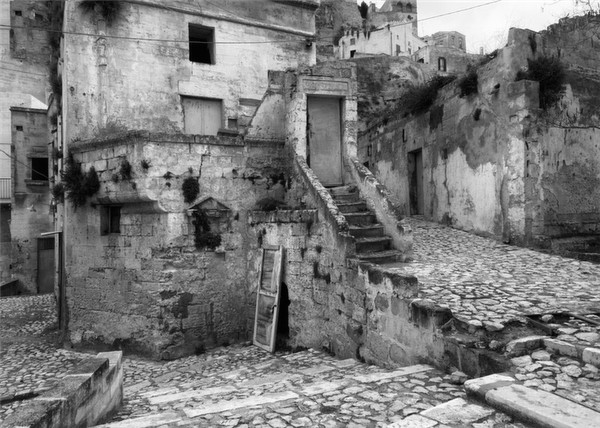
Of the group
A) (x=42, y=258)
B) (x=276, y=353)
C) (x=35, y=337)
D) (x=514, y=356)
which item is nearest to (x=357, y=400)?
(x=514, y=356)

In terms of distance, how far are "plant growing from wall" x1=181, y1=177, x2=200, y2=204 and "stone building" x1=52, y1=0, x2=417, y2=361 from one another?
2 centimetres

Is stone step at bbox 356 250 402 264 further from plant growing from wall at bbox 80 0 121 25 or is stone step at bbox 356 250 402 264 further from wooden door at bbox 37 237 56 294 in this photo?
wooden door at bbox 37 237 56 294

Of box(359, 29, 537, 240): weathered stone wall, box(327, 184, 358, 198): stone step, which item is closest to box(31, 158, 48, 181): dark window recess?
box(359, 29, 537, 240): weathered stone wall

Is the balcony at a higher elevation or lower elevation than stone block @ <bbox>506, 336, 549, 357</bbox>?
higher

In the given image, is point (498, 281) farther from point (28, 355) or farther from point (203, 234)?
point (28, 355)

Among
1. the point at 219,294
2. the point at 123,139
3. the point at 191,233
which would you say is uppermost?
the point at 123,139

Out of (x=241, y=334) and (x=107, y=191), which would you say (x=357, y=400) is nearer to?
(x=241, y=334)

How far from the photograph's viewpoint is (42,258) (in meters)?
19.3

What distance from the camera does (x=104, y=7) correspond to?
10508mm

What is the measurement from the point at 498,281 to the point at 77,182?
26.6 ft

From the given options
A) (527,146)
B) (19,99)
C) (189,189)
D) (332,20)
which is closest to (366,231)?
(189,189)

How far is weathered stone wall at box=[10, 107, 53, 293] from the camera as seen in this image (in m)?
18.6

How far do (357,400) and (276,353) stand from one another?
4.52 meters

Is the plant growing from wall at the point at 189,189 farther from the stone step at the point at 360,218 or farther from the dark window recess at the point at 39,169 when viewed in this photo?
the dark window recess at the point at 39,169
